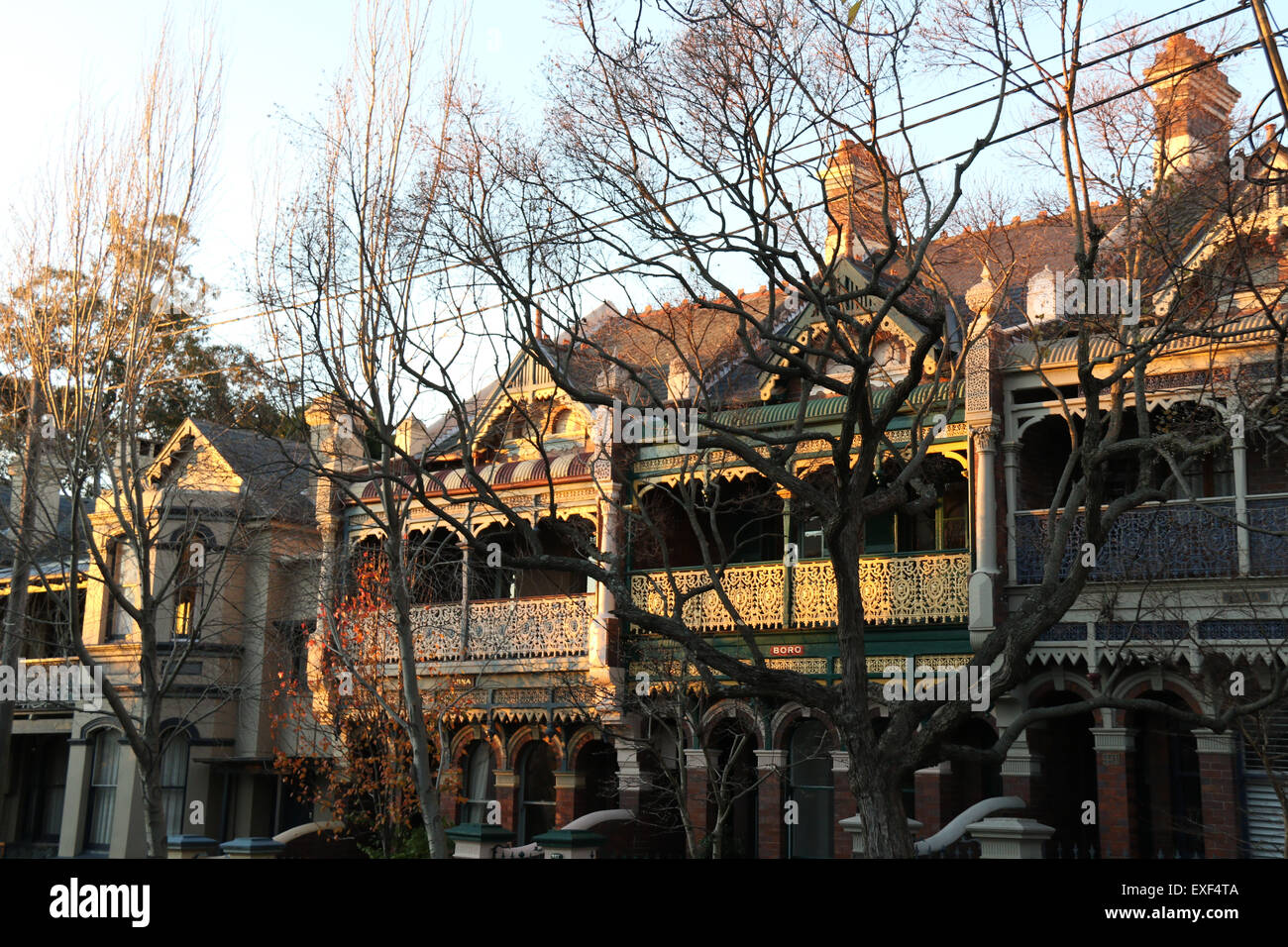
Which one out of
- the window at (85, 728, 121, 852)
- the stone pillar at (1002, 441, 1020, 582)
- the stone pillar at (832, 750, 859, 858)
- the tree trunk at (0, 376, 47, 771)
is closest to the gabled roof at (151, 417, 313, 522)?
the window at (85, 728, 121, 852)

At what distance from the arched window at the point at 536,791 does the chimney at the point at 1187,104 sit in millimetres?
15245

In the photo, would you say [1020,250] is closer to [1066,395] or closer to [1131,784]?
[1066,395]

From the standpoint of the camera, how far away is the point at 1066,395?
2081cm

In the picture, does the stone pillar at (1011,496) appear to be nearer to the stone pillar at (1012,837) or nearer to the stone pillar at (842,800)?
the stone pillar at (842,800)

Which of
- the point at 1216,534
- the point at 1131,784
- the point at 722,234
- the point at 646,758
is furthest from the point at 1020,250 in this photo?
the point at 722,234

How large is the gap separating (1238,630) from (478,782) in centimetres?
1474

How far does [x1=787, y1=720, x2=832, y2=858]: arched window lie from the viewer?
22719mm

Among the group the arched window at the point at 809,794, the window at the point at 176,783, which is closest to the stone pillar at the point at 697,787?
the arched window at the point at 809,794

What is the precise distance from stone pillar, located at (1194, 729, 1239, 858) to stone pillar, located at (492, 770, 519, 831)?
12266 millimetres

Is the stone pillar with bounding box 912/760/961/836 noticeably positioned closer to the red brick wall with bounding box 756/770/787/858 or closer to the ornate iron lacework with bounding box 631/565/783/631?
the red brick wall with bounding box 756/770/787/858

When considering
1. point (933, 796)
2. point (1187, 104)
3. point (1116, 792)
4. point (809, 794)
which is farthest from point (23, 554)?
point (1187, 104)

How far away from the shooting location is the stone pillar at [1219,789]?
59.8 feet

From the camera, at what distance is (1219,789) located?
18375 millimetres

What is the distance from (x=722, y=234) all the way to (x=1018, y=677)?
4873 millimetres
